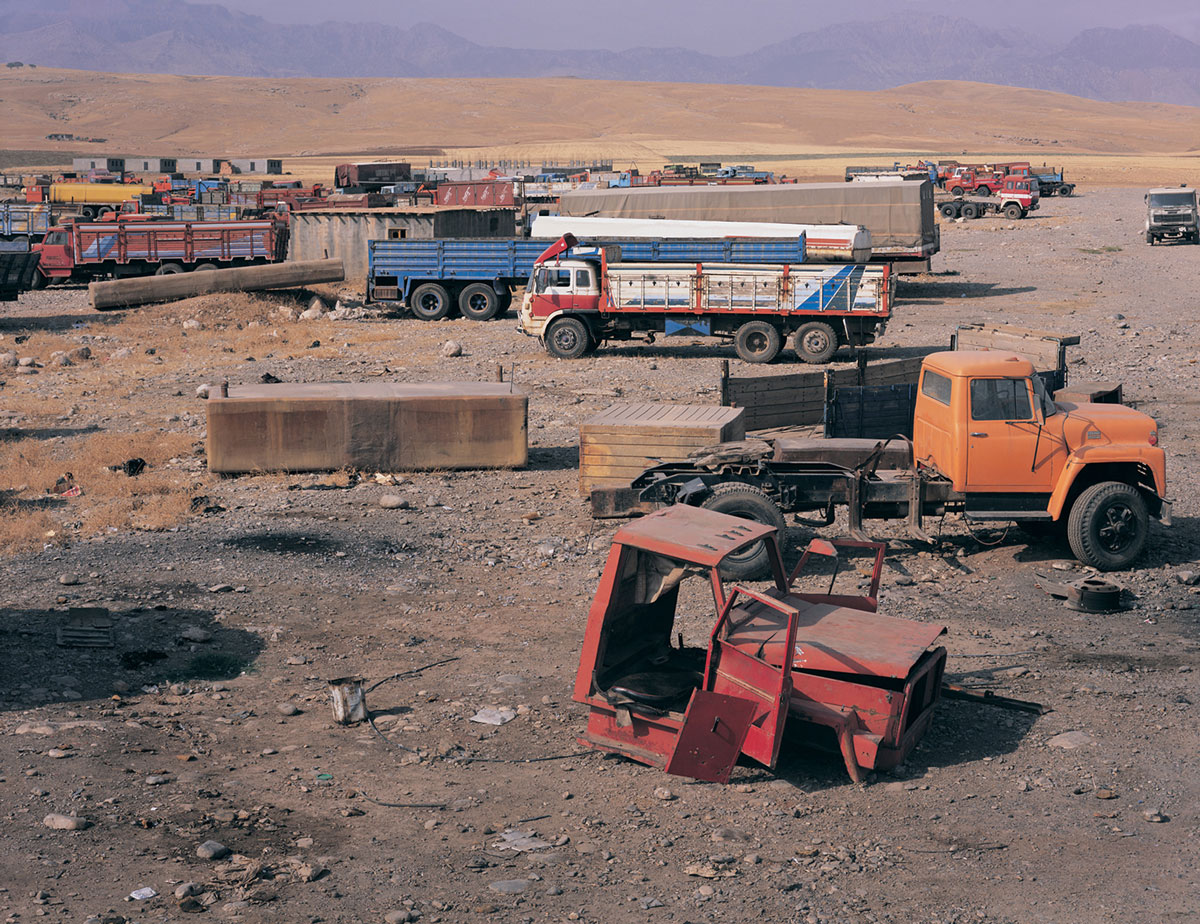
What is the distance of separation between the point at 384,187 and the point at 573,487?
159 feet

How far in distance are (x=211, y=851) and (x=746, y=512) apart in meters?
6.14

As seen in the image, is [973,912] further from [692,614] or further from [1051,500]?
[1051,500]

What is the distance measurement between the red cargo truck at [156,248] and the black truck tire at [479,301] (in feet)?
25.9

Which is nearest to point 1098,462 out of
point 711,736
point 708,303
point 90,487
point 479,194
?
point 711,736

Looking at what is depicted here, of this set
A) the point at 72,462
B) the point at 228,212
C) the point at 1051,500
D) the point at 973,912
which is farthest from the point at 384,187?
the point at 973,912

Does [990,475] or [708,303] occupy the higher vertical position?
[708,303]

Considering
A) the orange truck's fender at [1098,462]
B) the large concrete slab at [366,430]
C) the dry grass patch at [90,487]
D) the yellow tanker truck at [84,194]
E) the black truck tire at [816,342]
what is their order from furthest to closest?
the yellow tanker truck at [84,194], the black truck tire at [816,342], the large concrete slab at [366,430], the dry grass patch at [90,487], the orange truck's fender at [1098,462]

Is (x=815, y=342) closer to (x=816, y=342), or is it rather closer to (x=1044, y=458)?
(x=816, y=342)

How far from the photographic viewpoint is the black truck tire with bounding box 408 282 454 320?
29.4 meters

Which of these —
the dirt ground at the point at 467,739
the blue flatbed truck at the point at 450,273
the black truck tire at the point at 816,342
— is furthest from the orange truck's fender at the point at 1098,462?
the blue flatbed truck at the point at 450,273

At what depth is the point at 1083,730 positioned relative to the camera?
8234 millimetres

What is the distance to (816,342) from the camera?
929 inches

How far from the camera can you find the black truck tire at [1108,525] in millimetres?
11289

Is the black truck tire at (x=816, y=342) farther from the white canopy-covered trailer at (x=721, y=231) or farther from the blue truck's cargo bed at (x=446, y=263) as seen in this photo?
the blue truck's cargo bed at (x=446, y=263)
